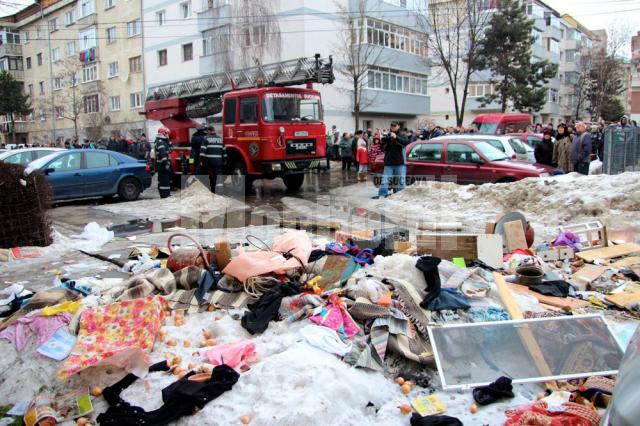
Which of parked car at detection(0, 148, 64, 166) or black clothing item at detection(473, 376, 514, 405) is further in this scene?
parked car at detection(0, 148, 64, 166)

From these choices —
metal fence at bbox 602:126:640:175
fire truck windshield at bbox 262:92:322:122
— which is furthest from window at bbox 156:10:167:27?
metal fence at bbox 602:126:640:175

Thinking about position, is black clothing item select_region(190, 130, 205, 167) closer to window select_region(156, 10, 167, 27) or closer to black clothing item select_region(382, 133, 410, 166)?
black clothing item select_region(382, 133, 410, 166)

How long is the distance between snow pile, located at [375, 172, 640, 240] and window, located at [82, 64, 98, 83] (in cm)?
3843

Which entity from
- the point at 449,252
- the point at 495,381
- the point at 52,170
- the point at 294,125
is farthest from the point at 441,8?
the point at 495,381

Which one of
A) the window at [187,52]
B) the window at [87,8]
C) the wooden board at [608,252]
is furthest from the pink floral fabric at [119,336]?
the window at [87,8]

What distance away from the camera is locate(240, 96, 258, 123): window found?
46.0 feet

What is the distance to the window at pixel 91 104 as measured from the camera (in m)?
42.3

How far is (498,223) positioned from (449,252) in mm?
1448

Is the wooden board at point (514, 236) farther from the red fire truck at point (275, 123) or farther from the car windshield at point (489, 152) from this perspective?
the red fire truck at point (275, 123)

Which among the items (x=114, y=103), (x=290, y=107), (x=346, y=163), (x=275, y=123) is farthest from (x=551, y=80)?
(x=275, y=123)

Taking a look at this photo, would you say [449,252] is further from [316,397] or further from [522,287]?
[316,397]

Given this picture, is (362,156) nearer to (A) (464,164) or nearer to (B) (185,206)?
(A) (464,164)

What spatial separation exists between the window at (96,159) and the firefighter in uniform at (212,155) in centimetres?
260

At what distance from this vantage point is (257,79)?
15.2 meters
